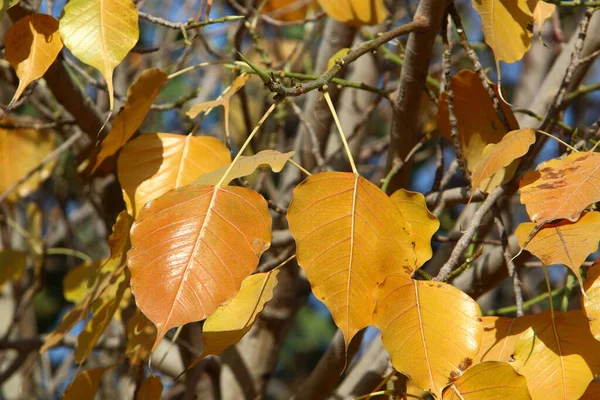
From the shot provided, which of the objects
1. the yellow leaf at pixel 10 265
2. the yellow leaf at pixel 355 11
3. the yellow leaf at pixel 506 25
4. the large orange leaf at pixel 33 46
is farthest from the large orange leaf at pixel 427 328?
the yellow leaf at pixel 10 265

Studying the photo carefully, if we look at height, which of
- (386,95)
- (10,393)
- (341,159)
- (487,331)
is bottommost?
(10,393)

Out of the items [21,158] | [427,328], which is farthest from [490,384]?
[21,158]

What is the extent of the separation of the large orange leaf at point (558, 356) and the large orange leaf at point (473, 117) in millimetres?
231

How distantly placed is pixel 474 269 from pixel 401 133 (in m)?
0.24

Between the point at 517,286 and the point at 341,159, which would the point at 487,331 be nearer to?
the point at 517,286

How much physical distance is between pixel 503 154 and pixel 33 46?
45 centimetres

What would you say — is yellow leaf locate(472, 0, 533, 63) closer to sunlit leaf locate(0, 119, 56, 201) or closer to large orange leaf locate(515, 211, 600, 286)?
large orange leaf locate(515, 211, 600, 286)

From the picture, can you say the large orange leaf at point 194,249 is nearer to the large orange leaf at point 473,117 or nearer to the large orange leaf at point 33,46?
the large orange leaf at point 33,46

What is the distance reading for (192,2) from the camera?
203 cm

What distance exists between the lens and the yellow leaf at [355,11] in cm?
93

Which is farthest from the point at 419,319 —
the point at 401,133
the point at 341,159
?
the point at 341,159

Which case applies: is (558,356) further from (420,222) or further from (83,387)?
(83,387)

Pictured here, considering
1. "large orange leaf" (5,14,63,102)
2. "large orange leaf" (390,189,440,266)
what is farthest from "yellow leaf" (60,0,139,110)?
"large orange leaf" (390,189,440,266)

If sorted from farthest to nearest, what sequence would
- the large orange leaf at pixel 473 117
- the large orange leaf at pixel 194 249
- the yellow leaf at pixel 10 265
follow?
the yellow leaf at pixel 10 265 → the large orange leaf at pixel 473 117 → the large orange leaf at pixel 194 249
